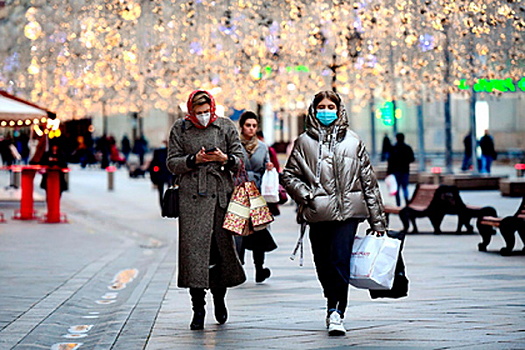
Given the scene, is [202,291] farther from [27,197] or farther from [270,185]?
[27,197]

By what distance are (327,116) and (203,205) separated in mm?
1134

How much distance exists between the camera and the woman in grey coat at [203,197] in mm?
8625

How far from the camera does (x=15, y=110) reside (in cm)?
Answer: 2266

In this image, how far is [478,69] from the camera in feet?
78.8

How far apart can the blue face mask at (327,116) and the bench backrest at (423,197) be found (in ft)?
36.3

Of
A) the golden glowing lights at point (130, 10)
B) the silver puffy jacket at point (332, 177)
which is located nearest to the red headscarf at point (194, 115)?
the silver puffy jacket at point (332, 177)

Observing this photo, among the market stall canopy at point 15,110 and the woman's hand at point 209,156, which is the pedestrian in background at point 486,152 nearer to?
the market stall canopy at point 15,110

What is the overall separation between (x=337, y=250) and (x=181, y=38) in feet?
47.5

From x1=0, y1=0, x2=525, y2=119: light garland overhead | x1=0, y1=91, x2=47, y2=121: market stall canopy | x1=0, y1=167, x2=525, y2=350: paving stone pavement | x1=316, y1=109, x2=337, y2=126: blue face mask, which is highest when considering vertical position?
x1=0, y1=0, x2=525, y2=119: light garland overhead

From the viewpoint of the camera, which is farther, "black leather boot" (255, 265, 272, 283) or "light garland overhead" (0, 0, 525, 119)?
"light garland overhead" (0, 0, 525, 119)

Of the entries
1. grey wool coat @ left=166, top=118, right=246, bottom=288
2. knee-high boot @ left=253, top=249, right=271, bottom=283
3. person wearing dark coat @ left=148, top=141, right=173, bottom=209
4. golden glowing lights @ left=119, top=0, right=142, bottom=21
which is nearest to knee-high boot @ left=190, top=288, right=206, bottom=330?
grey wool coat @ left=166, top=118, right=246, bottom=288

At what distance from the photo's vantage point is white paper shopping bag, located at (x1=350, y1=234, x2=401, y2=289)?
324 inches

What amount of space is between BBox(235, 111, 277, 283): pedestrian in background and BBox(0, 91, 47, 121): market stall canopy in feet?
37.1

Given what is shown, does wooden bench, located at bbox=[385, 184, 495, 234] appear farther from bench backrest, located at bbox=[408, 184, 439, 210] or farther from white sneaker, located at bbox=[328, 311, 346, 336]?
white sneaker, located at bbox=[328, 311, 346, 336]
